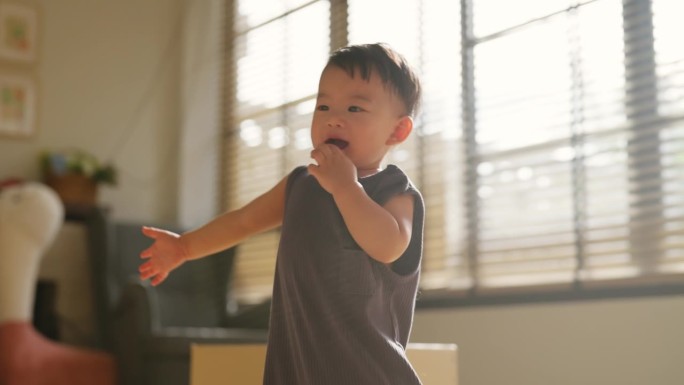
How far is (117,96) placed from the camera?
4.26m

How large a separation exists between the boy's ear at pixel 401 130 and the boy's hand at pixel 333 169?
13 cm

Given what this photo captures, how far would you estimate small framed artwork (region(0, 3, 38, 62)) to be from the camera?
154 inches

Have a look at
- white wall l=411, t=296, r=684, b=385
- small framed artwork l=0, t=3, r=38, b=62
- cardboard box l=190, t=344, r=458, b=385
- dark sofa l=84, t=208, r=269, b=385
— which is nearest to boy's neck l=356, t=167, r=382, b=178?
cardboard box l=190, t=344, r=458, b=385

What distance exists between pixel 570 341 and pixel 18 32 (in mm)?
2942

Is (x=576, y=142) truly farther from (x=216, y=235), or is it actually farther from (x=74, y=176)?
(x=74, y=176)

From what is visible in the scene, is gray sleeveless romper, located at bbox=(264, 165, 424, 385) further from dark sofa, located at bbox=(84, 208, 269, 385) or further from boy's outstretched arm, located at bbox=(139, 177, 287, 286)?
dark sofa, located at bbox=(84, 208, 269, 385)

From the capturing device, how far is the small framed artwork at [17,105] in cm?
388

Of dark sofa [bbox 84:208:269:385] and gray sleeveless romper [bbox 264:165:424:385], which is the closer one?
gray sleeveless romper [bbox 264:165:424:385]

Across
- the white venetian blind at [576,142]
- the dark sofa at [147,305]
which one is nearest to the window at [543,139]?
the white venetian blind at [576,142]

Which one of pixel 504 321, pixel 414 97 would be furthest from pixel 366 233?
pixel 504 321

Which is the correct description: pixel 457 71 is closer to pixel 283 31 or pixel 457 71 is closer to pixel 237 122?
pixel 283 31

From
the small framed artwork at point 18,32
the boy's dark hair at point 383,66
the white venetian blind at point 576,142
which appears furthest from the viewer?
the small framed artwork at point 18,32

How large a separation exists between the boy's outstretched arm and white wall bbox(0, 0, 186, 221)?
2.84 m

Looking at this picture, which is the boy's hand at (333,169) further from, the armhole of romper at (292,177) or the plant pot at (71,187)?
the plant pot at (71,187)
